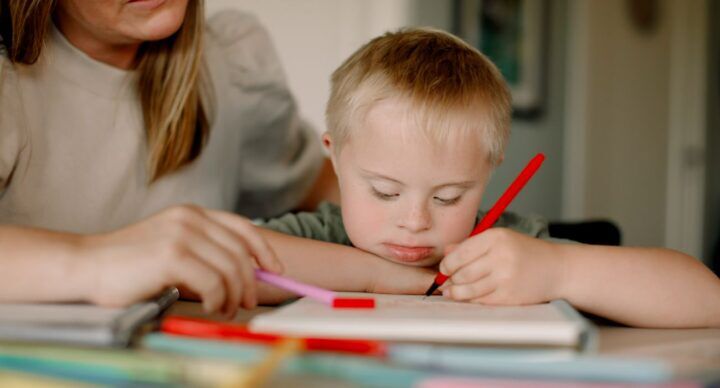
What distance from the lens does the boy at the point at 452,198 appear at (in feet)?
2.76

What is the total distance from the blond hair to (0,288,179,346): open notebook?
0.45m

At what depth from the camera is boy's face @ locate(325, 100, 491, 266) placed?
99 cm

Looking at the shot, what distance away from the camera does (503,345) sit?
624mm

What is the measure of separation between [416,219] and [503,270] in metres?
0.17

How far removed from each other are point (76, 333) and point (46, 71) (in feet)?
2.47

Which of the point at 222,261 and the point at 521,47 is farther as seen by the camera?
the point at 521,47

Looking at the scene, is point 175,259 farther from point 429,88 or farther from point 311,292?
point 429,88

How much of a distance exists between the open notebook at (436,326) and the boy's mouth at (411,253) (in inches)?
12.0

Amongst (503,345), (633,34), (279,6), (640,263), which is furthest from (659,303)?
(633,34)

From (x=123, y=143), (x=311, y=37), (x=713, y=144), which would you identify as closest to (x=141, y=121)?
(x=123, y=143)

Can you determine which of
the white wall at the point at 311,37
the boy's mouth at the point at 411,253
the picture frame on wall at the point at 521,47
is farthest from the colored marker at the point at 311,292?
the picture frame on wall at the point at 521,47

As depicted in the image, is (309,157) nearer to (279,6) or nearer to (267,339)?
(279,6)

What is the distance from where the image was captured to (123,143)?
51.8 inches

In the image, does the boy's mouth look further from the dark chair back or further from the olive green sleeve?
the dark chair back
